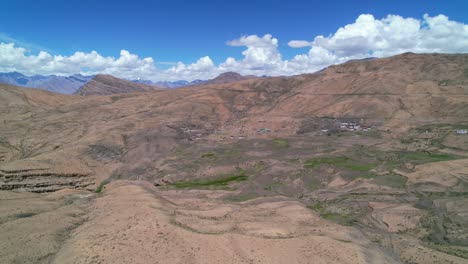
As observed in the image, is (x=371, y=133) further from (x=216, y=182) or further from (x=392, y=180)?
(x=216, y=182)

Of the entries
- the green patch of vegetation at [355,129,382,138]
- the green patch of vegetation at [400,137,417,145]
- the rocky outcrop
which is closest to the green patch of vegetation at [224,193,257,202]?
the rocky outcrop

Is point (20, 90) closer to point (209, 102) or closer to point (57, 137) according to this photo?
point (57, 137)

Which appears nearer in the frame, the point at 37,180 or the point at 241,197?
the point at 241,197

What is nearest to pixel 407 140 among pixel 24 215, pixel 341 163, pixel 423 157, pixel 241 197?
pixel 423 157

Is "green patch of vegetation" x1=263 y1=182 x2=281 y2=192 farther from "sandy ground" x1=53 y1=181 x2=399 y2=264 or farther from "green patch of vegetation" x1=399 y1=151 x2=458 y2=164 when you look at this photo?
"green patch of vegetation" x1=399 y1=151 x2=458 y2=164

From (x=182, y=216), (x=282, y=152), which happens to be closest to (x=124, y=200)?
(x=182, y=216)

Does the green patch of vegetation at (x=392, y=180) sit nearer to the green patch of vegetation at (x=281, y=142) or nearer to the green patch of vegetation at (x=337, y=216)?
the green patch of vegetation at (x=337, y=216)

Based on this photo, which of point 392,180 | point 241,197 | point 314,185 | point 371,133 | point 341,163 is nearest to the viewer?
point 241,197
